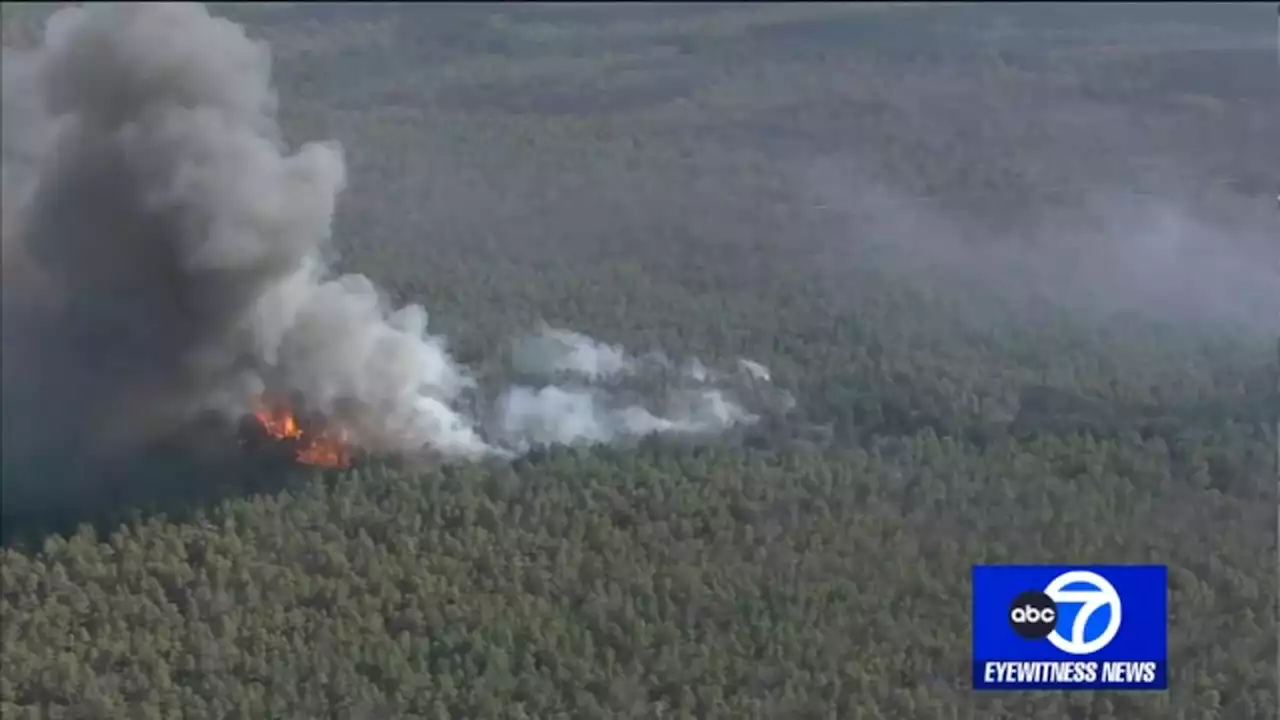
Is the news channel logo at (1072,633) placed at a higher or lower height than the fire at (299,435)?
lower

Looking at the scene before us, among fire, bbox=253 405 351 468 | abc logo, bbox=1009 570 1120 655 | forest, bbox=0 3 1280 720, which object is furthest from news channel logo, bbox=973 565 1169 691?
fire, bbox=253 405 351 468

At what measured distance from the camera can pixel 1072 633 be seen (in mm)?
48031

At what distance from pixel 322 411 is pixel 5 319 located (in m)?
14.3

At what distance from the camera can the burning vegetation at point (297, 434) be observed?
222ft

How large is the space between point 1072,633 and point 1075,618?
43 centimetres

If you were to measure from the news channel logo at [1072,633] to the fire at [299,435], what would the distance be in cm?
2841

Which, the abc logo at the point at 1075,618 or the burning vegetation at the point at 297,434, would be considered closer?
the abc logo at the point at 1075,618

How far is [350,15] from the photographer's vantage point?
188 metres

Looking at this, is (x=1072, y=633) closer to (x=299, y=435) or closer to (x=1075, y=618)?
(x=1075, y=618)

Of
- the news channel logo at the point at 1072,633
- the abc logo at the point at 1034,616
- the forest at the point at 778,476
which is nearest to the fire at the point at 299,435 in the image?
the forest at the point at 778,476

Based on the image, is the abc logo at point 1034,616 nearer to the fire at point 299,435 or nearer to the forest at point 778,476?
the forest at point 778,476

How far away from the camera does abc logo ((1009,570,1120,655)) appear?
158ft

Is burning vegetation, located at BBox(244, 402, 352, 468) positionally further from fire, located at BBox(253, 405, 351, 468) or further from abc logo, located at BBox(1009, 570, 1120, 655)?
abc logo, located at BBox(1009, 570, 1120, 655)

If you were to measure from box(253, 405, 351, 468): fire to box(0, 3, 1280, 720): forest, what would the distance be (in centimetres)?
167
